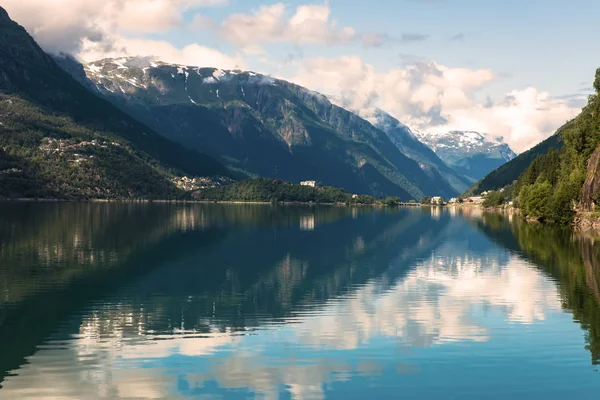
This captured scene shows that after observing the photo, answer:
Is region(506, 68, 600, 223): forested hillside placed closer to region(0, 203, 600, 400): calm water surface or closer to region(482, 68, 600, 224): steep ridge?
region(482, 68, 600, 224): steep ridge

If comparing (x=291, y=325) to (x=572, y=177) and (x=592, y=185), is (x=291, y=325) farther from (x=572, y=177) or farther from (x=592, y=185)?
(x=572, y=177)

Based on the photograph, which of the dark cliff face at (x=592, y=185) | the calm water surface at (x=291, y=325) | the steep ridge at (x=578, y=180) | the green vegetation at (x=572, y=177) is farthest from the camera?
the green vegetation at (x=572, y=177)

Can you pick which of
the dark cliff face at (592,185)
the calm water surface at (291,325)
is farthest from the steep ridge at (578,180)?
the calm water surface at (291,325)

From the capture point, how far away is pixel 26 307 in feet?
170

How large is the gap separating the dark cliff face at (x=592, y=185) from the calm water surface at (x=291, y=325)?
60.0 m

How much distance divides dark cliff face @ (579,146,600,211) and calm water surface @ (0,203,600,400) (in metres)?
60.0

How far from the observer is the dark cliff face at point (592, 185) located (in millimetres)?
150125

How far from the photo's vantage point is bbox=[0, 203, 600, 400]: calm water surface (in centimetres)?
3422

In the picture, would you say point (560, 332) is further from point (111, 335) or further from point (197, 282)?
point (197, 282)

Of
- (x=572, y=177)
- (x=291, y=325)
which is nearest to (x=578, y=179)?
(x=572, y=177)

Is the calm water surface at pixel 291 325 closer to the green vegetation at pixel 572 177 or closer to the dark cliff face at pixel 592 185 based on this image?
the dark cliff face at pixel 592 185

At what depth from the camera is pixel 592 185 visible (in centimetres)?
15162

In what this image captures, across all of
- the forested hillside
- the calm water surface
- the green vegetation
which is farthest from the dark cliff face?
the calm water surface

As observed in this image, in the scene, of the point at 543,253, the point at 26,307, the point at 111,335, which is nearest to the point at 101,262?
the point at 26,307
